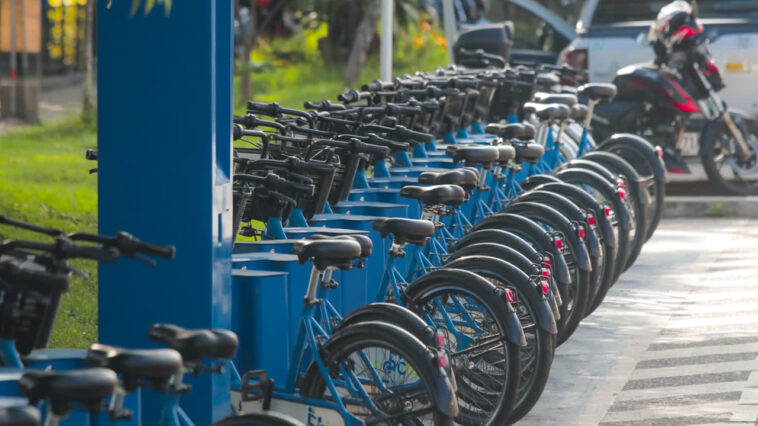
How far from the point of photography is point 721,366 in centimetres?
704

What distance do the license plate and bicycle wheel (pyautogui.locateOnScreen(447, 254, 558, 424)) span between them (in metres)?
6.95

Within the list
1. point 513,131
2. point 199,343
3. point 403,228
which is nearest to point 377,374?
point 403,228

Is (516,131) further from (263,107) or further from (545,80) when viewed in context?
(545,80)

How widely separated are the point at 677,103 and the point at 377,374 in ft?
25.3

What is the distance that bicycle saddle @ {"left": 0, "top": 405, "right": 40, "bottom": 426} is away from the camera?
115 inches

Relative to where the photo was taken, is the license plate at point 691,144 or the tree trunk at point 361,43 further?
the tree trunk at point 361,43

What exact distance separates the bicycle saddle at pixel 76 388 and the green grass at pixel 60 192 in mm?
3607

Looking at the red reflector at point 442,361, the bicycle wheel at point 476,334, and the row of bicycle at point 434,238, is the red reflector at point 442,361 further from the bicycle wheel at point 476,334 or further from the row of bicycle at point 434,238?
the bicycle wheel at point 476,334

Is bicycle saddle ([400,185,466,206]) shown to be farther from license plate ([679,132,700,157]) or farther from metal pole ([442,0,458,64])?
metal pole ([442,0,458,64])

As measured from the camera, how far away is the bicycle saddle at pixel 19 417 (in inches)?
115

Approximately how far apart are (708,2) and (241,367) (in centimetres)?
993

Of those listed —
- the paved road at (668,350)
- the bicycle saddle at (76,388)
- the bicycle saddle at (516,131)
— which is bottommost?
the paved road at (668,350)

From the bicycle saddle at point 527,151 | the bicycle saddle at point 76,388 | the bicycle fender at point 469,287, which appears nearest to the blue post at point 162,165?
the bicycle fender at point 469,287

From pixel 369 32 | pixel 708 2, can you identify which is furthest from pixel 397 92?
pixel 369 32
